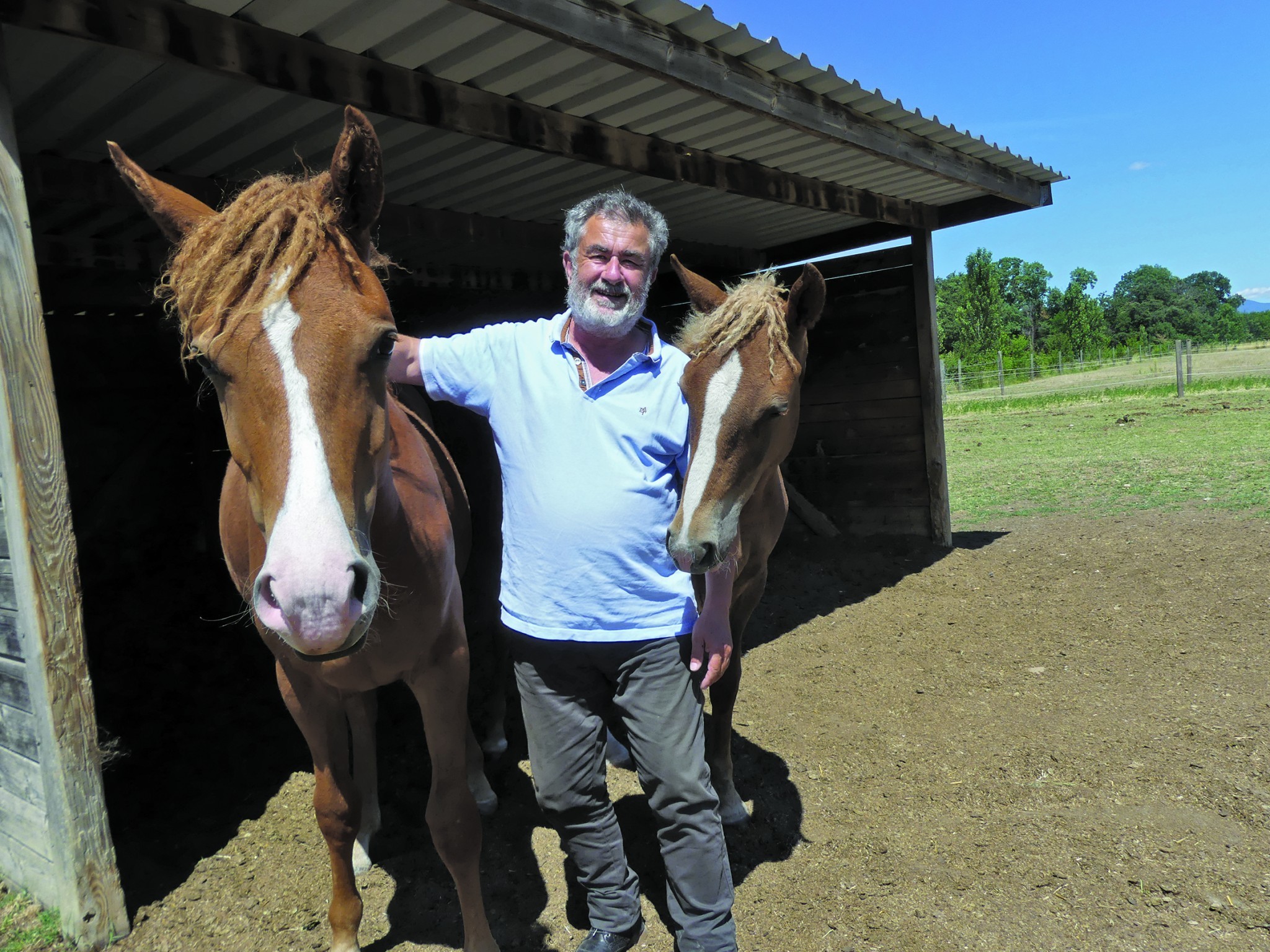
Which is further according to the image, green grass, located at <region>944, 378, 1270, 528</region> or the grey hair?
green grass, located at <region>944, 378, 1270, 528</region>

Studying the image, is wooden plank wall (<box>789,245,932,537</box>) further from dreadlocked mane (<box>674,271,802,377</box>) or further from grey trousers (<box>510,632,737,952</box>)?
grey trousers (<box>510,632,737,952</box>)

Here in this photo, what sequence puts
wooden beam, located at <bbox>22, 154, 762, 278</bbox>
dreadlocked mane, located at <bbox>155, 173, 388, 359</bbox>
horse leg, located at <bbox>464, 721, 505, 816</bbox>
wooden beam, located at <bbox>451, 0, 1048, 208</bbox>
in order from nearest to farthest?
dreadlocked mane, located at <bbox>155, 173, 388, 359</bbox>
wooden beam, located at <bbox>451, 0, 1048, 208</bbox>
horse leg, located at <bbox>464, 721, 505, 816</bbox>
wooden beam, located at <bbox>22, 154, 762, 278</bbox>

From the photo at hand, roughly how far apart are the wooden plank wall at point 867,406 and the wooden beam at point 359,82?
270 cm

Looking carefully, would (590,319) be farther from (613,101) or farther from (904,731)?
(904,731)

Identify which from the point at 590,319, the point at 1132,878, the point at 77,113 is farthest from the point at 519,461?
the point at 77,113

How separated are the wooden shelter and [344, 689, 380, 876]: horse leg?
2.57 ft

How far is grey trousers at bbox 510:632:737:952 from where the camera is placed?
2076 millimetres

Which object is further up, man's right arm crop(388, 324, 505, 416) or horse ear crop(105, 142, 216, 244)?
horse ear crop(105, 142, 216, 244)

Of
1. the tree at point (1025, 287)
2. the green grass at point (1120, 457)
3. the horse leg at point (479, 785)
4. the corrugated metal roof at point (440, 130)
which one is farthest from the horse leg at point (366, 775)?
the tree at point (1025, 287)

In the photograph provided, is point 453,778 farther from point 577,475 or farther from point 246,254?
point 246,254

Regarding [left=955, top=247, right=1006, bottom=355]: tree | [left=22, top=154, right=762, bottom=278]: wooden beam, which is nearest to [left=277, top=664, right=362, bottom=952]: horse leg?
[left=22, top=154, right=762, bottom=278]: wooden beam

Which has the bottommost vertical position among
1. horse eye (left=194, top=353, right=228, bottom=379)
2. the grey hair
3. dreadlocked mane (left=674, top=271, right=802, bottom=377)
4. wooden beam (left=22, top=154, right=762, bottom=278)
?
horse eye (left=194, top=353, right=228, bottom=379)

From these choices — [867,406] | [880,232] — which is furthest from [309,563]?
[880,232]

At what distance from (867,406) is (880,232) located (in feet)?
5.55
